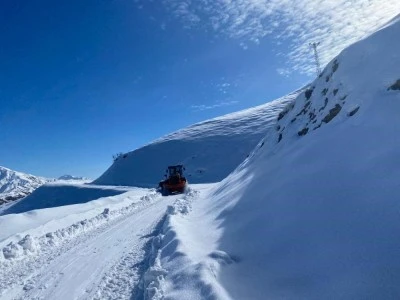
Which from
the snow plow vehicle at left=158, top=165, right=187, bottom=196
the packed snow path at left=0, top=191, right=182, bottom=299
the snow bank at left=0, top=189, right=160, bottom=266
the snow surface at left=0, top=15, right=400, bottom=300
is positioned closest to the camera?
the snow surface at left=0, top=15, right=400, bottom=300

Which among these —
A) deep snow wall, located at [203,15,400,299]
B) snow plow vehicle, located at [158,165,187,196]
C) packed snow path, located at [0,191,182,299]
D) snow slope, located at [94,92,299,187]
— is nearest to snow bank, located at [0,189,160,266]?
packed snow path, located at [0,191,182,299]

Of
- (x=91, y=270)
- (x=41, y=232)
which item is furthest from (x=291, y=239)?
(x=41, y=232)

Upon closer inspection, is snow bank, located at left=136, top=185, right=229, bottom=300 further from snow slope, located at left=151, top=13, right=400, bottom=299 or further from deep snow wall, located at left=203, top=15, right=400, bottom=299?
deep snow wall, located at left=203, top=15, right=400, bottom=299

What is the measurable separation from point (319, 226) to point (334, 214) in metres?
0.35

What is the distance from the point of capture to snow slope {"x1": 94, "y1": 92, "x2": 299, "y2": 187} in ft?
236

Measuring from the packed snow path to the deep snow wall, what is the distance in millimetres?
2175

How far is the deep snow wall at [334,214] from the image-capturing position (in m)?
4.48

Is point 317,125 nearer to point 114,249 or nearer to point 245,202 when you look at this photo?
point 245,202

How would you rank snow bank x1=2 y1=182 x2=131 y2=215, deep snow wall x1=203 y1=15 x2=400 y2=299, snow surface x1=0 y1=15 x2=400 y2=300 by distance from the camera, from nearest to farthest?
deep snow wall x1=203 y1=15 x2=400 y2=299, snow surface x1=0 y1=15 x2=400 y2=300, snow bank x1=2 y1=182 x2=131 y2=215

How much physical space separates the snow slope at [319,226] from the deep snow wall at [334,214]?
2 cm

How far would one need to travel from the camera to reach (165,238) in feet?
31.4

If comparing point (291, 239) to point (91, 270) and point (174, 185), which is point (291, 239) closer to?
point (91, 270)

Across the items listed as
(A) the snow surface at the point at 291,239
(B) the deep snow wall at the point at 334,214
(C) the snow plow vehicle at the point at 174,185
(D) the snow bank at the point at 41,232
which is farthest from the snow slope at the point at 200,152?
(B) the deep snow wall at the point at 334,214

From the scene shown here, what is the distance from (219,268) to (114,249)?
4.71 meters
